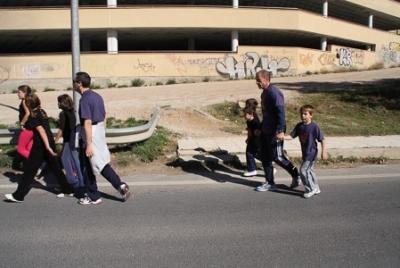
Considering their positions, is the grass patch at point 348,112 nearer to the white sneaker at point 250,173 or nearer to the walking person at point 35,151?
the white sneaker at point 250,173

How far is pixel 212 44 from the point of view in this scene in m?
31.6

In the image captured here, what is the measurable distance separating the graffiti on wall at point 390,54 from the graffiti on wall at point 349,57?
12.6 ft

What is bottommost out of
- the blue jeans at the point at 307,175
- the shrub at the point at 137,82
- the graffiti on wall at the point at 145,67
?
the blue jeans at the point at 307,175

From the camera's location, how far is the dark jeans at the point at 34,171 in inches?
198

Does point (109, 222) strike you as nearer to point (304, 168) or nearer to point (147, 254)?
point (147, 254)

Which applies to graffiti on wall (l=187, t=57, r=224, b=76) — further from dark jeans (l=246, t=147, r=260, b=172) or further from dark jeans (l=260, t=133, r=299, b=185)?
dark jeans (l=260, t=133, r=299, b=185)

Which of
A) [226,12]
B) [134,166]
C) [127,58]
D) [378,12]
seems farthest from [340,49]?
[134,166]

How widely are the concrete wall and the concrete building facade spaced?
58mm

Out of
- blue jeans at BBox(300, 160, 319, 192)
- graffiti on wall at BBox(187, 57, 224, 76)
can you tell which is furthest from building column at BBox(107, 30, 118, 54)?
blue jeans at BBox(300, 160, 319, 192)

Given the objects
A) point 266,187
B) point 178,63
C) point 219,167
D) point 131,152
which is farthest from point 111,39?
point 266,187

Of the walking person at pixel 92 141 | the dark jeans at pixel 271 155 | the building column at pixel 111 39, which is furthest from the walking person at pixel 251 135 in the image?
the building column at pixel 111 39

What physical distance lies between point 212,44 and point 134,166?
26.3 metres

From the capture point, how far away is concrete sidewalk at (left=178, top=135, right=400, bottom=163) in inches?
277

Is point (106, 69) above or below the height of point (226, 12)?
below
